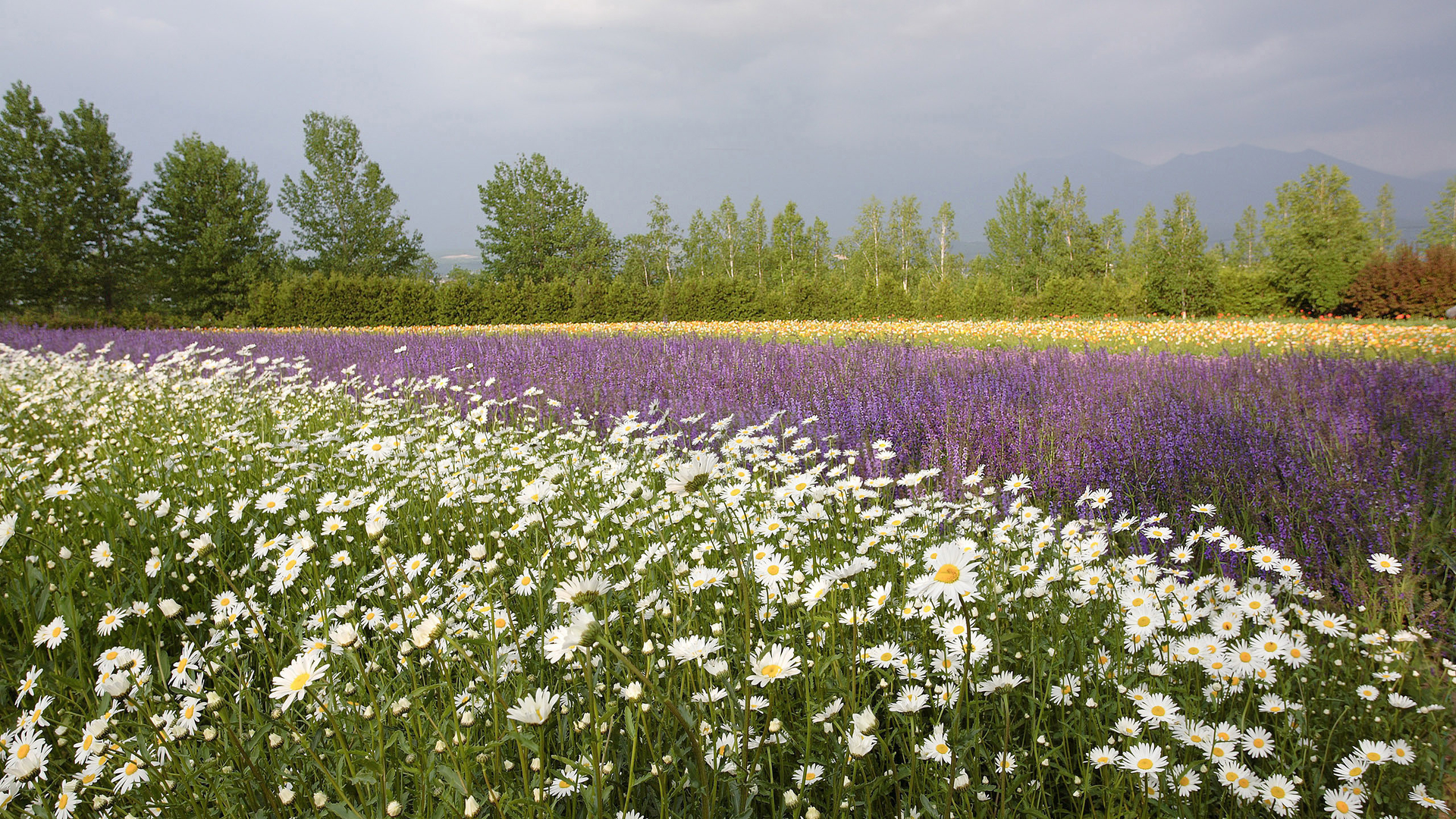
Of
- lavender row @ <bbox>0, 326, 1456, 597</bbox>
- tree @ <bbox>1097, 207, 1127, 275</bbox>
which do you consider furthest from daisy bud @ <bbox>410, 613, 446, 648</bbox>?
tree @ <bbox>1097, 207, 1127, 275</bbox>

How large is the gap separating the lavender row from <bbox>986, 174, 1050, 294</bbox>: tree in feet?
129

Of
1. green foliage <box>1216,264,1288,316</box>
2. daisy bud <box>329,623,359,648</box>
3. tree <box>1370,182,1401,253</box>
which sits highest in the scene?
tree <box>1370,182,1401,253</box>

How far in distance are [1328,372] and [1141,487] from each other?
2921 millimetres

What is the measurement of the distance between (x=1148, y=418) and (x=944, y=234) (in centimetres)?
5741

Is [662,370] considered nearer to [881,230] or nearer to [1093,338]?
[1093,338]

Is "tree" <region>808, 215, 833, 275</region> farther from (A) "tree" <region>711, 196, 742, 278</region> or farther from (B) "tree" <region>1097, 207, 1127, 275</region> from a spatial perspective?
(B) "tree" <region>1097, 207, 1127, 275</region>

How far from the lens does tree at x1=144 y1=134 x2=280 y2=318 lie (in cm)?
3806

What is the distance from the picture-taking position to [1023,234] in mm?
44250

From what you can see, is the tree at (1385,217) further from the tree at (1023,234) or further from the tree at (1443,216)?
the tree at (1023,234)

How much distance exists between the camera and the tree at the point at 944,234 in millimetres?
55500

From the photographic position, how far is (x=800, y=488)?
1860mm

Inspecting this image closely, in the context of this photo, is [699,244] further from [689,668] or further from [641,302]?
[689,668]

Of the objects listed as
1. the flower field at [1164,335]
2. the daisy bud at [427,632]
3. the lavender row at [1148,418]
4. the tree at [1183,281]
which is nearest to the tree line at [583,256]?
the tree at [1183,281]

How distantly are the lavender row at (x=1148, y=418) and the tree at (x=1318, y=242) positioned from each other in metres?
19.2
